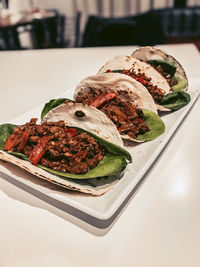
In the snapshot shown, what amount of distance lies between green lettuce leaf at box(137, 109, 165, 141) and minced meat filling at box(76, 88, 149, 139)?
4 centimetres

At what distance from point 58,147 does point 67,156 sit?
0.29 ft

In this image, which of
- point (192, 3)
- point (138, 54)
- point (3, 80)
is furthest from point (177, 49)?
point (192, 3)

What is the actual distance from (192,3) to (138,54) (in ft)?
21.3

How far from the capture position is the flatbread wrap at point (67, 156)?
1.62 metres

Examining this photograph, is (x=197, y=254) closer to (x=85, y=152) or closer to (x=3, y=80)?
(x=85, y=152)

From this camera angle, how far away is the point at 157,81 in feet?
8.93

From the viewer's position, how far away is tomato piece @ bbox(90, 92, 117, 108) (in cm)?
227

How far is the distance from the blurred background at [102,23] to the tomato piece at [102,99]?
3.80 metres

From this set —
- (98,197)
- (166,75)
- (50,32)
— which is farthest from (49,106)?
(50,32)

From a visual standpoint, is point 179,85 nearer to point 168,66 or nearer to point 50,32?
point 168,66

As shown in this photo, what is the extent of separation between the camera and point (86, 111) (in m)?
1.86

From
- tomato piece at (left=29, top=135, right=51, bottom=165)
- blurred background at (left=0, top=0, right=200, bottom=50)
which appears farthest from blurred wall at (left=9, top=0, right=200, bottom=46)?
tomato piece at (left=29, top=135, right=51, bottom=165)

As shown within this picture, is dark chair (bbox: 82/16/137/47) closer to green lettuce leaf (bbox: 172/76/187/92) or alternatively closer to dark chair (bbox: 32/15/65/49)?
dark chair (bbox: 32/15/65/49)

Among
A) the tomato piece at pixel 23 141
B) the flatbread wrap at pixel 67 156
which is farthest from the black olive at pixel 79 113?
the tomato piece at pixel 23 141
